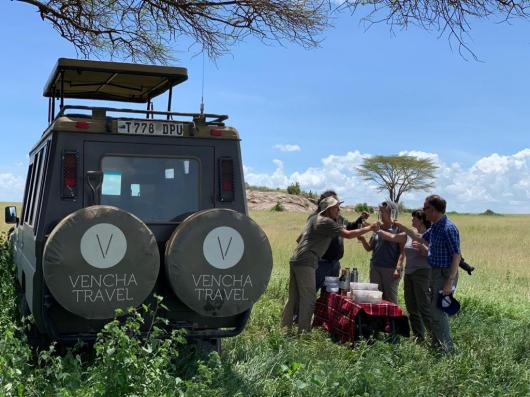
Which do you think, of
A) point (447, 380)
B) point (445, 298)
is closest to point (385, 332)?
point (445, 298)

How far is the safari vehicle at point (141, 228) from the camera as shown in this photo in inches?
194

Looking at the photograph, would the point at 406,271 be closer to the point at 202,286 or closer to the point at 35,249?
the point at 202,286

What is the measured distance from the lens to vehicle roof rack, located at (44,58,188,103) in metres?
6.35

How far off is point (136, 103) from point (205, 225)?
4.54 m

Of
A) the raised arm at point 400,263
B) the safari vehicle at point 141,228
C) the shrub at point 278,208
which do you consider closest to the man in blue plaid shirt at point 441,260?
the raised arm at point 400,263

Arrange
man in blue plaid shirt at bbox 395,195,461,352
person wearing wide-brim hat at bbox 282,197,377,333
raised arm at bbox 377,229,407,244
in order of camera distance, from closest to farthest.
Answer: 1. man in blue plaid shirt at bbox 395,195,461,352
2. person wearing wide-brim hat at bbox 282,197,377,333
3. raised arm at bbox 377,229,407,244

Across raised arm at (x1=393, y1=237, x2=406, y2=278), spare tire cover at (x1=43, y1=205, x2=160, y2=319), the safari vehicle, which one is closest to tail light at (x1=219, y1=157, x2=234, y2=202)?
the safari vehicle

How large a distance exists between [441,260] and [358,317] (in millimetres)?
1023

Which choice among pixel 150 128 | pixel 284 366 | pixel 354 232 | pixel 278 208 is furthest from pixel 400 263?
pixel 278 208

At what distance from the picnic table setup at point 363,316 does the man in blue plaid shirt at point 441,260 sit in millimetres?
346

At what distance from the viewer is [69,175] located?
5.29 meters

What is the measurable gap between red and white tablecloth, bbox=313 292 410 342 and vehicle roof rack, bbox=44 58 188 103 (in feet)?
9.54

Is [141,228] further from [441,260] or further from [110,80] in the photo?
[110,80]

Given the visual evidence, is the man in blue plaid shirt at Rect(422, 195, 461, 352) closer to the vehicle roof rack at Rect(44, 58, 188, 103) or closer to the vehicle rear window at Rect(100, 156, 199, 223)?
the vehicle rear window at Rect(100, 156, 199, 223)
